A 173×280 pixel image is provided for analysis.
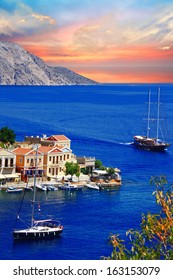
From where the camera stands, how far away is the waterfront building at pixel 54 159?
3762 centimetres

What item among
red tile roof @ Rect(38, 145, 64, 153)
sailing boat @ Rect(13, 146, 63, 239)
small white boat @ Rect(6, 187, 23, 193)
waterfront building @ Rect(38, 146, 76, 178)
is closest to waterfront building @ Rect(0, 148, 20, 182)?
small white boat @ Rect(6, 187, 23, 193)

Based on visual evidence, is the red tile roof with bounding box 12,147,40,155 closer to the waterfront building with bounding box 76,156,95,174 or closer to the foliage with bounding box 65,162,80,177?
the foliage with bounding box 65,162,80,177

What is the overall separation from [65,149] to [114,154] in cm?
1107

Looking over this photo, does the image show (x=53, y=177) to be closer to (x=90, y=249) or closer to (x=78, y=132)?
(x=90, y=249)

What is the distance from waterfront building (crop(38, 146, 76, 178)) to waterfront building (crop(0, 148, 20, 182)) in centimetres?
187

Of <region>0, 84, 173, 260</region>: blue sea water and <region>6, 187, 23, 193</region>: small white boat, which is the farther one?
<region>6, 187, 23, 193</region>: small white boat

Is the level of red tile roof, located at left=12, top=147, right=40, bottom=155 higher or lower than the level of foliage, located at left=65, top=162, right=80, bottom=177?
higher

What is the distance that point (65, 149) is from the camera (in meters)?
39.2

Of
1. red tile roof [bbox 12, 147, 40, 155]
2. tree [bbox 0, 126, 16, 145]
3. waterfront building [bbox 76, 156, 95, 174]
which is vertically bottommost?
waterfront building [bbox 76, 156, 95, 174]

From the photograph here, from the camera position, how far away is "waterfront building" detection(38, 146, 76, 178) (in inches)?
1481

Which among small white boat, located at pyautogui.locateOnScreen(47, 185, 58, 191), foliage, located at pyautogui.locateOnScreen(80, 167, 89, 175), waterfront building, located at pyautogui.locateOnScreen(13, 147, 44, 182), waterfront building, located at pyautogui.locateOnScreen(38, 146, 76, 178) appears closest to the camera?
small white boat, located at pyautogui.locateOnScreen(47, 185, 58, 191)

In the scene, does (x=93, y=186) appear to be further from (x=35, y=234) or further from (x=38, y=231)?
(x=35, y=234)

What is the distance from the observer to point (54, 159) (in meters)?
38.1
